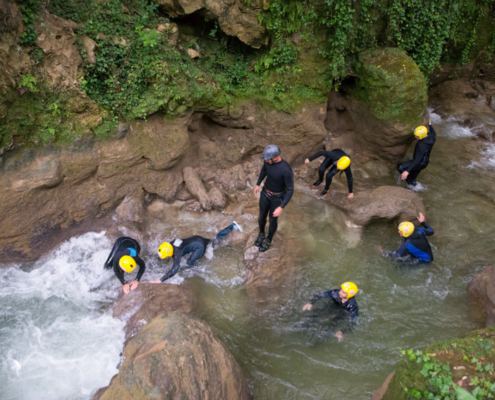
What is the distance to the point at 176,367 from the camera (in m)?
4.18

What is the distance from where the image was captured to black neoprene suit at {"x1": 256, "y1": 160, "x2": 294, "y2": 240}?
5855mm

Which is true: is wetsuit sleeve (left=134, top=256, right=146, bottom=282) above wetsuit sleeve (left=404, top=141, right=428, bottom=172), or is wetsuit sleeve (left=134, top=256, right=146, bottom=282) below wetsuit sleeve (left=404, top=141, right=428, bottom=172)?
below

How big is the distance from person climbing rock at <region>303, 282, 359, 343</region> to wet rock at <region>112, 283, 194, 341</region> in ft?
8.12

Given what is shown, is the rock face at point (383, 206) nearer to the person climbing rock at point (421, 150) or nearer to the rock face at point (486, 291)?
the person climbing rock at point (421, 150)

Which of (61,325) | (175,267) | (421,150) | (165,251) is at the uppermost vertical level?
(421,150)

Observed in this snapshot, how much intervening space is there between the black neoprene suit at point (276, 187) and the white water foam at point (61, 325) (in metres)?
3.24

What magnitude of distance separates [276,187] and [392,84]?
4430 mm

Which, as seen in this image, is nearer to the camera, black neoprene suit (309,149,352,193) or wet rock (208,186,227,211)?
black neoprene suit (309,149,352,193)

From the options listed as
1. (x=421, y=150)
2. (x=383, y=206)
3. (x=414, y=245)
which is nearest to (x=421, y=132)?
(x=421, y=150)

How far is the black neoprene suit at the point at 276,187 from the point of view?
5.86 metres

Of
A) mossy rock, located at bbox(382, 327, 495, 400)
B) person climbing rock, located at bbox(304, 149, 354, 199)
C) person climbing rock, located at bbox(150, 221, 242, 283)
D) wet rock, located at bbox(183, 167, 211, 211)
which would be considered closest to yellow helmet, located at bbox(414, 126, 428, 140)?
person climbing rock, located at bbox(304, 149, 354, 199)

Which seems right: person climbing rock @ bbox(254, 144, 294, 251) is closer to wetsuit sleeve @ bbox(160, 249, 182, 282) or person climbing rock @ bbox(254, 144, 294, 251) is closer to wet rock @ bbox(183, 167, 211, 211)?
wetsuit sleeve @ bbox(160, 249, 182, 282)

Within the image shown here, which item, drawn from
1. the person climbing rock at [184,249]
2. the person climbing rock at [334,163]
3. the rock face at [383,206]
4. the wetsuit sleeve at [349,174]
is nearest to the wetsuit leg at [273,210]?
the person climbing rock at [184,249]

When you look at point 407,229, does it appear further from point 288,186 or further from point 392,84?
point 392,84
